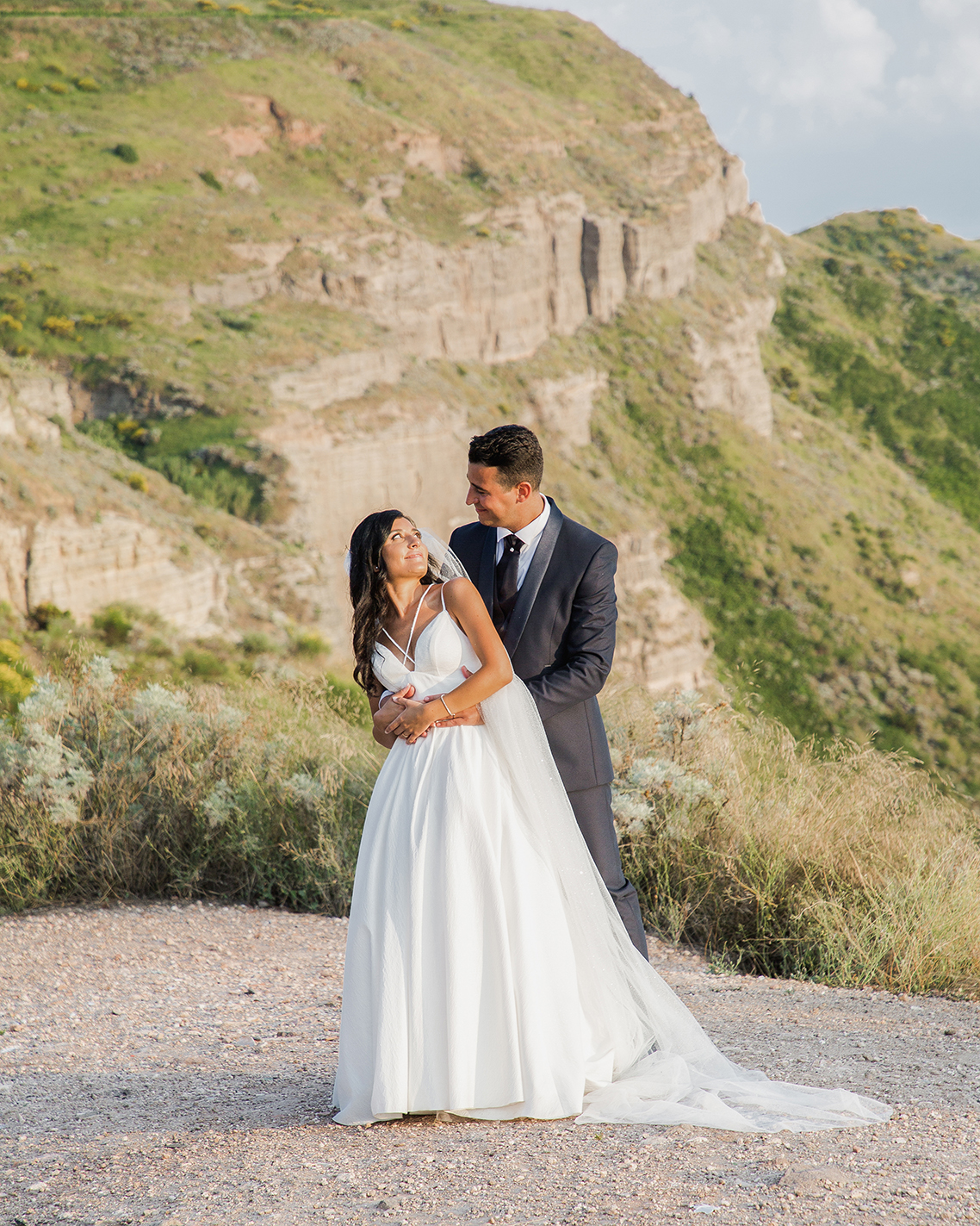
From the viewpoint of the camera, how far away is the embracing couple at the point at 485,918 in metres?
2.77

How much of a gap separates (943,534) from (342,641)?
4036 cm

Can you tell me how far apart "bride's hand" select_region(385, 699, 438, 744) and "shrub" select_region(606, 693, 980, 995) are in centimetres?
265

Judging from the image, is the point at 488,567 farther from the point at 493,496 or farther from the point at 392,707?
the point at 392,707

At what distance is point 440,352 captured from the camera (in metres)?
49.8

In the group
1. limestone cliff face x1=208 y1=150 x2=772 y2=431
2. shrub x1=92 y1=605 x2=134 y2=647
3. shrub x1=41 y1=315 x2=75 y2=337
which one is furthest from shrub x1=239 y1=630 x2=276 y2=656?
shrub x1=41 y1=315 x2=75 y2=337

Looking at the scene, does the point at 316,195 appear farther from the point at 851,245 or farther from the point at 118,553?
the point at 851,245

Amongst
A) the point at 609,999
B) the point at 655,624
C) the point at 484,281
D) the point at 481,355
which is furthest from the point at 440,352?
the point at 609,999

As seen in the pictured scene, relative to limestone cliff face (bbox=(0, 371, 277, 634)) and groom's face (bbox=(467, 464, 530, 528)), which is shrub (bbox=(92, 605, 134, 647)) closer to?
limestone cliff face (bbox=(0, 371, 277, 634))

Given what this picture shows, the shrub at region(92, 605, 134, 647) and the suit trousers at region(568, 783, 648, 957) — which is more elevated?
the shrub at region(92, 605, 134, 647)

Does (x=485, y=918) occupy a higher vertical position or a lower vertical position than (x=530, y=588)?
lower

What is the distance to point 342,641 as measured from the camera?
33438 millimetres

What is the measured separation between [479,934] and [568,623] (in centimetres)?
104

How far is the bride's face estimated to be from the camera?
9.72 ft

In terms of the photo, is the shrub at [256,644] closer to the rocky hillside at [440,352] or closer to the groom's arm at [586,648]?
the rocky hillside at [440,352]
